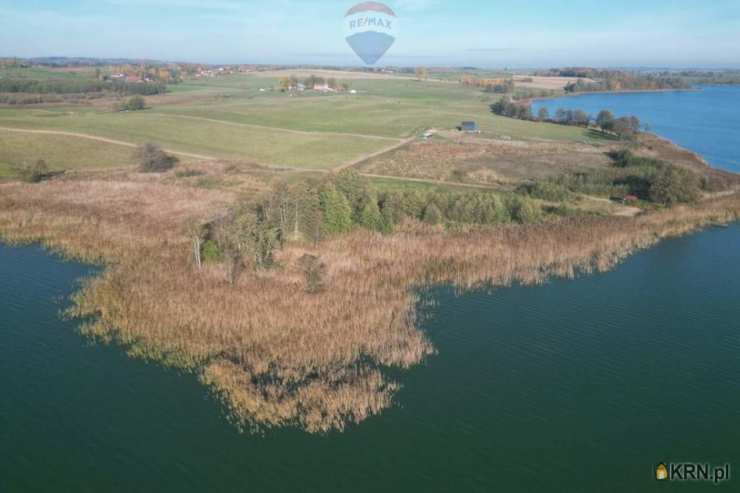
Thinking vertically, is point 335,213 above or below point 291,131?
below

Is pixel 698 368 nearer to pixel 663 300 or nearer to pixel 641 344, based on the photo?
pixel 641 344

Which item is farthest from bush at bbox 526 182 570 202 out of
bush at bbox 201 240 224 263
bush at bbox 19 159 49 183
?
bush at bbox 19 159 49 183

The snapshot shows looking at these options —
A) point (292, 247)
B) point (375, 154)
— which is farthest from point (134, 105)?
point (292, 247)

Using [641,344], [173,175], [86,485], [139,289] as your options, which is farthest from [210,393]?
[173,175]

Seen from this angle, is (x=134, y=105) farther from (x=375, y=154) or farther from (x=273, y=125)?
(x=375, y=154)

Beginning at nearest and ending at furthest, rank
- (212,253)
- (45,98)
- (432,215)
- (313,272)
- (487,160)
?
(313,272)
(212,253)
(432,215)
(487,160)
(45,98)

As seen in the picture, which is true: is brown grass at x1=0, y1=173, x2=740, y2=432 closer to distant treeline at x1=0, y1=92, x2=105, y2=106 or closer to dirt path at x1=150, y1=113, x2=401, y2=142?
dirt path at x1=150, y1=113, x2=401, y2=142

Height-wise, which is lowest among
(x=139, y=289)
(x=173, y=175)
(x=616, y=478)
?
(x=616, y=478)

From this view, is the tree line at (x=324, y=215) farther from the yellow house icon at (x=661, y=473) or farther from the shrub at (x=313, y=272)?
the yellow house icon at (x=661, y=473)
